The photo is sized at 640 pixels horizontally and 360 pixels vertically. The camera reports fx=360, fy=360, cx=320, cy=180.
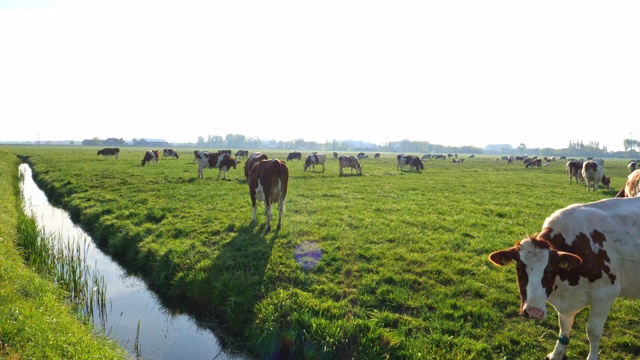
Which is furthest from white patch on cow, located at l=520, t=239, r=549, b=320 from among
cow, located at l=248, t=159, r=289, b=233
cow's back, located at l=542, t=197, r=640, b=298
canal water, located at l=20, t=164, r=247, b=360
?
cow, located at l=248, t=159, r=289, b=233

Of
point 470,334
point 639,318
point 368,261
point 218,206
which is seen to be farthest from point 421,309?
point 218,206

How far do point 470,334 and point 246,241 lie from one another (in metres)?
6.67

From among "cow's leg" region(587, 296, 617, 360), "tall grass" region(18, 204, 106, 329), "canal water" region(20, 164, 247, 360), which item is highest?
"cow's leg" region(587, 296, 617, 360)

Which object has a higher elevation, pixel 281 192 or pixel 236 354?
pixel 281 192

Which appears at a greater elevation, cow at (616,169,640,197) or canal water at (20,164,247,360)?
cow at (616,169,640,197)

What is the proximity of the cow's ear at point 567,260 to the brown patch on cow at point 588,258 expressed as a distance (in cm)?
38

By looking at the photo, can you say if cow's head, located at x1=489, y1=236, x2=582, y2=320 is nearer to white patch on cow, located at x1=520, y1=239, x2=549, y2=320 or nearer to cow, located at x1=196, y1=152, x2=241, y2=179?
white patch on cow, located at x1=520, y1=239, x2=549, y2=320

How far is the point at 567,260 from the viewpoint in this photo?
4.81 meters

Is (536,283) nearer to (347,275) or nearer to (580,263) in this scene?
(580,263)

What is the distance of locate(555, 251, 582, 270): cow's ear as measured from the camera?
15.6 feet

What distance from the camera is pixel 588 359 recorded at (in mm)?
5285

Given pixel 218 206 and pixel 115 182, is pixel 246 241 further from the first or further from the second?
pixel 115 182

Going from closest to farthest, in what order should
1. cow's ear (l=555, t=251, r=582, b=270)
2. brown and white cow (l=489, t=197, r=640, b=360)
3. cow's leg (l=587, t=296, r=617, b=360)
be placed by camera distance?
cow's ear (l=555, t=251, r=582, b=270) < brown and white cow (l=489, t=197, r=640, b=360) < cow's leg (l=587, t=296, r=617, b=360)

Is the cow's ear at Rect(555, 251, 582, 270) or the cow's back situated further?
the cow's back
